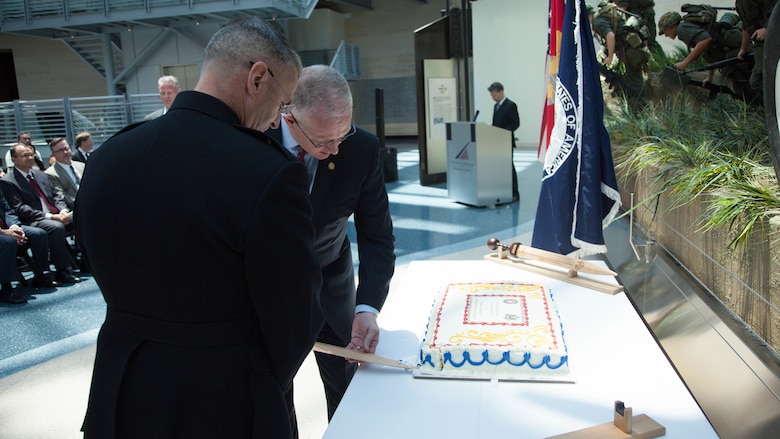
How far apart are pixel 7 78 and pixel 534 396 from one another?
2335 cm

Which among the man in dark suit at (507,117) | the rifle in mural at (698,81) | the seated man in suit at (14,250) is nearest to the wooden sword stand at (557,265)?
the rifle in mural at (698,81)

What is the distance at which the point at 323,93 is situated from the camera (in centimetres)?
153

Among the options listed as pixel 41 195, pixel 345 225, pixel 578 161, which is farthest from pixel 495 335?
pixel 41 195

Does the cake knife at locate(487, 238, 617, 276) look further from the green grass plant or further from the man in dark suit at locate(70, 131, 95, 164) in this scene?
the man in dark suit at locate(70, 131, 95, 164)

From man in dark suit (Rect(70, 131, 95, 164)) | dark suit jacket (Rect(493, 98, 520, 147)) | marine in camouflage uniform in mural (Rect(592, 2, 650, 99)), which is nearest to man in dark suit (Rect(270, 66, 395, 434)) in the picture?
marine in camouflage uniform in mural (Rect(592, 2, 650, 99))

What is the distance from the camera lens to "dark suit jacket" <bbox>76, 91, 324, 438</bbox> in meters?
0.95

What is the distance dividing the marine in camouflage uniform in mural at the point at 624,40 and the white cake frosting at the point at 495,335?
14.3 ft

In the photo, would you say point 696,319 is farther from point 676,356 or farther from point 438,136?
point 438,136

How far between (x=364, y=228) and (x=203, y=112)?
89cm

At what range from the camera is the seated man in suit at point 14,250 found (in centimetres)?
472

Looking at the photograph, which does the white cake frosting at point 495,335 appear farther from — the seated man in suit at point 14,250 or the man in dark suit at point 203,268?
the seated man in suit at point 14,250

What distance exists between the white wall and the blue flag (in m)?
10.7

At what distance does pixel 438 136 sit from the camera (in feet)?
30.3

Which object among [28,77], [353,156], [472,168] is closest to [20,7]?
[28,77]
